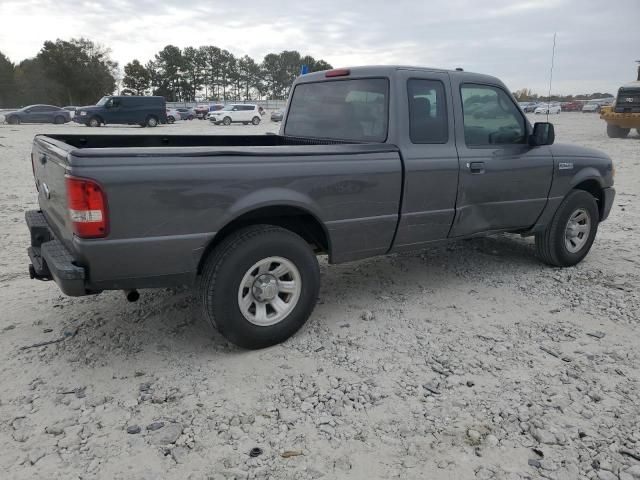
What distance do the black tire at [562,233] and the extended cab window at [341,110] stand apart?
2.30 m

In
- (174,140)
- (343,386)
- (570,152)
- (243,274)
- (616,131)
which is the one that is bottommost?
(343,386)

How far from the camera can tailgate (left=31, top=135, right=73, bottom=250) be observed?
3.02m

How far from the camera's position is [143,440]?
2646 millimetres

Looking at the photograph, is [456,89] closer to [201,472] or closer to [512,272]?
[512,272]

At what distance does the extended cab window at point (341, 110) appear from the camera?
4.11 m

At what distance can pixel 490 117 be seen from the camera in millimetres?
4613

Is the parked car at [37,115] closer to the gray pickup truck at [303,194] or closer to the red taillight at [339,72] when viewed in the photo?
the gray pickup truck at [303,194]

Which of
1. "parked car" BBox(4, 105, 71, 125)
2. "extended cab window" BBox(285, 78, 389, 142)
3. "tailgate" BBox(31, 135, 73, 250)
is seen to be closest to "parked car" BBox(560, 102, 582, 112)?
"parked car" BBox(4, 105, 71, 125)

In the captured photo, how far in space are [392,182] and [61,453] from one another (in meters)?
2.73

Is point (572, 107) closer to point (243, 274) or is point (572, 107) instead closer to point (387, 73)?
point (387, 73)

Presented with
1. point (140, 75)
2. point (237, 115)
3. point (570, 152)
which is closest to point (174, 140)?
point (570, 152)

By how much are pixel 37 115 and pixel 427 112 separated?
35.3 metres

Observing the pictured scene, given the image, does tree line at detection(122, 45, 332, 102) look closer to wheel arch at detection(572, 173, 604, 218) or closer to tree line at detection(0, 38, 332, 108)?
tree line at detection(0, 38, 332, 108)

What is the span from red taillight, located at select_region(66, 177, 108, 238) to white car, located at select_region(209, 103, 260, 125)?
36064 millimetres
